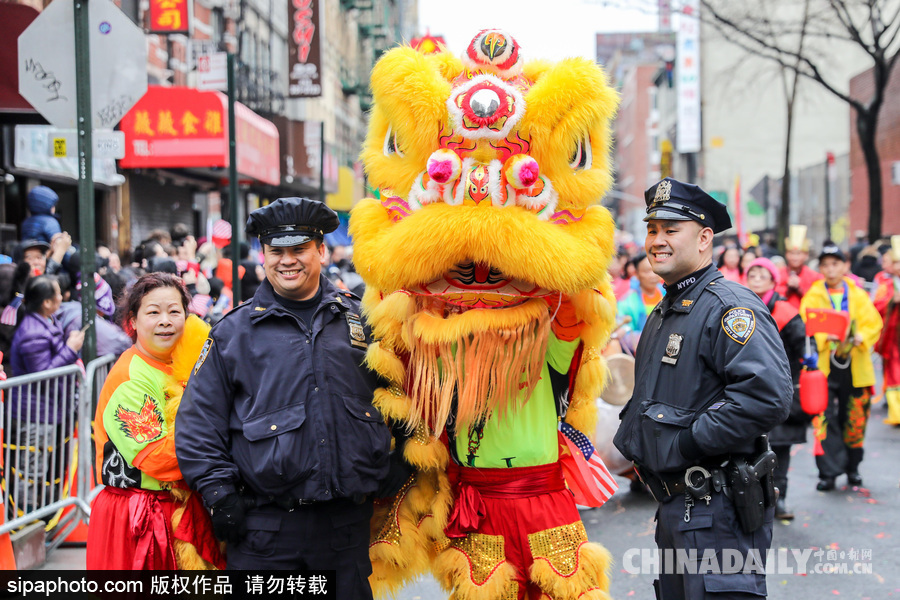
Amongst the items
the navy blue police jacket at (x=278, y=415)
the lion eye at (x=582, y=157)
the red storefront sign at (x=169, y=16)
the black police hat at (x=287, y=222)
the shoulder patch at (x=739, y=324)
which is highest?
the red storefront sign at (x=169, y=16)

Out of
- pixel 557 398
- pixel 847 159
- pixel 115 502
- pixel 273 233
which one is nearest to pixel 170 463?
pixel 115 502

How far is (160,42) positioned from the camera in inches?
619

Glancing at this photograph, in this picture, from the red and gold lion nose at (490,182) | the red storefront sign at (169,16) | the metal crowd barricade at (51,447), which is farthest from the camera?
the red storefront sign at (169,16)

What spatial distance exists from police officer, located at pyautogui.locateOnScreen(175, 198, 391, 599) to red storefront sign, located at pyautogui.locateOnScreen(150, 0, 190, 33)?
1055 cm

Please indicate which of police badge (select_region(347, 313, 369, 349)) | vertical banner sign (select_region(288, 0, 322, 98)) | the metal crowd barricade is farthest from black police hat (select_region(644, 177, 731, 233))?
vertical banner sign (select_region(288, 0, 322, 98))

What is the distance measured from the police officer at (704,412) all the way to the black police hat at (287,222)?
1.33 meters

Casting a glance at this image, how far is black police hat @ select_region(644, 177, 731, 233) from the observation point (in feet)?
10.1

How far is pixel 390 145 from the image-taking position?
3365 mm

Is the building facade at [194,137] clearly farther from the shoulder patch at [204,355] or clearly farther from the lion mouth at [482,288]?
the shoulder patch at [204,355]

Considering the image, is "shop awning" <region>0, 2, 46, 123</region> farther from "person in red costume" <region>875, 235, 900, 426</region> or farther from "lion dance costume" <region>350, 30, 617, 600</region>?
"person in red costume" <region>875, 235, 900, 426</region>

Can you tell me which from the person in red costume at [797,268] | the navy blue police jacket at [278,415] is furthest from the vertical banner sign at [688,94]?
the navy blue police jacket at [278,415]

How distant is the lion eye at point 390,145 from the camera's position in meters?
3.33

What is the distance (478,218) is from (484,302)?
38cm

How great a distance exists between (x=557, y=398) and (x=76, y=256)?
584 centimetres
